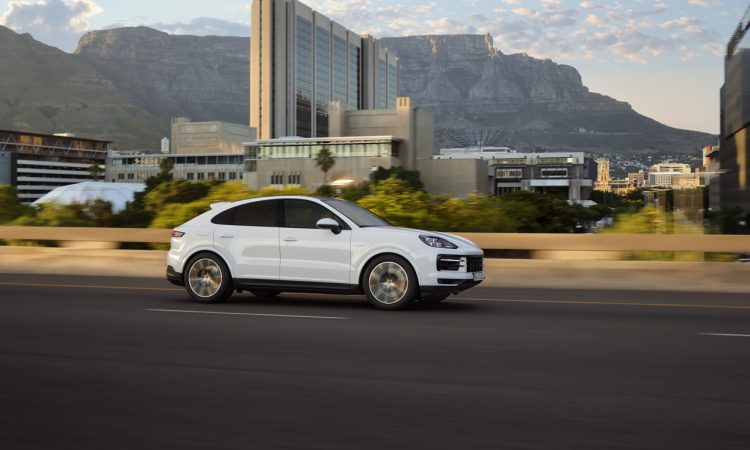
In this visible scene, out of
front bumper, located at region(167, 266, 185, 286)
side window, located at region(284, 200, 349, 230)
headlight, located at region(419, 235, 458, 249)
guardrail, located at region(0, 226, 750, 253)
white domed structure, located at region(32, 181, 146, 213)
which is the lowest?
front bumper, located at region(167, 266, 185, 286)

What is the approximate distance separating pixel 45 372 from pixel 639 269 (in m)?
11.4

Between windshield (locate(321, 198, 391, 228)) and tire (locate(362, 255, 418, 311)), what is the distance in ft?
2.25

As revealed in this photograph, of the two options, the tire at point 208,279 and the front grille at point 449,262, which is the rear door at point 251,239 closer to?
the tire at point 208,279

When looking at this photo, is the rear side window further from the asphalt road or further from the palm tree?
the palm tree

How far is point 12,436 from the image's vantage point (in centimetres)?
478

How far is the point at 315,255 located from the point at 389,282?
3.57 feet

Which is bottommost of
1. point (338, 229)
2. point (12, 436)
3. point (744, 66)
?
point (12, 436)

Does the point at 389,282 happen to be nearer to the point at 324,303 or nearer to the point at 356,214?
the point at 356,214

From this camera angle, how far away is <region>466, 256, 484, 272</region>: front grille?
10.8 metres

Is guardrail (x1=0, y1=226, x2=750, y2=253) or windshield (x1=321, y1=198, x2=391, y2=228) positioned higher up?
windshield (x1=321, y1=198, x2=391, y2=228)

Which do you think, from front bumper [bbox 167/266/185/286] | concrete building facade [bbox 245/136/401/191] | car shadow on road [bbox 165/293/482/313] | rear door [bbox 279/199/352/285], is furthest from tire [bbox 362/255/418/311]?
concrete building facade [bbox 245/136/401/191]

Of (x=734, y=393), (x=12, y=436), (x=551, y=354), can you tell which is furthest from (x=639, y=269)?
(x=12, y=436)

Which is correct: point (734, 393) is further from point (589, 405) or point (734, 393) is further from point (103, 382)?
point (103, 382)

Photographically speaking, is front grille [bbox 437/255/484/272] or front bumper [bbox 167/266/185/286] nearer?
front grille [bbox 437/255/484/272]
